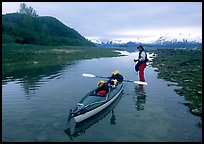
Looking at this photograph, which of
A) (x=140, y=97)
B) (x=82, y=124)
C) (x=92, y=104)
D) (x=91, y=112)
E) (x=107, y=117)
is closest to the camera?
(x=82, y=124)

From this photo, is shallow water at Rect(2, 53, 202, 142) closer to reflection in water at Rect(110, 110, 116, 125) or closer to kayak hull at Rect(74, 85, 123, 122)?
reflection in water at Rect(110, 110, 116, 125)

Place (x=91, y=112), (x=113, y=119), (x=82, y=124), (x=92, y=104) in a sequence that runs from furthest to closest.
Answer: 1. (x=113, y=119)
2. (x=92, y=104)
3. (x=91, y=112)
4. (x=82, y=124)

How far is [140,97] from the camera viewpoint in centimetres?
2500

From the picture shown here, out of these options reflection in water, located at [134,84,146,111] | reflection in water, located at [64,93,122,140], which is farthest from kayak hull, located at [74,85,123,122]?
reflection in water, located at [134,84,146,111]

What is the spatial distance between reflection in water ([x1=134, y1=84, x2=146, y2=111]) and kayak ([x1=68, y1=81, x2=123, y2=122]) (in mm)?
2265

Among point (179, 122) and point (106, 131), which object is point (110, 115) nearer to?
point (106, 131)

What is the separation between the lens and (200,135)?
1489 centimetres

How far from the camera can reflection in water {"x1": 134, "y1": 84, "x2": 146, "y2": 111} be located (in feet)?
70.7

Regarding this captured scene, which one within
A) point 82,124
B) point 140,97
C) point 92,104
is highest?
point 92,104

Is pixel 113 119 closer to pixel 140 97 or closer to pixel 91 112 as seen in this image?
pixel 91 112

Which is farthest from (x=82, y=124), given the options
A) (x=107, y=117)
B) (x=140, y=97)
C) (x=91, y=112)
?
(x=140, y=97)

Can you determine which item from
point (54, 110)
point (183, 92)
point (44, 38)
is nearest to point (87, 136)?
point (54, 110)

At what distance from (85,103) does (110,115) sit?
225 centimetres

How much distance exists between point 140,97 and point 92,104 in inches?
339
